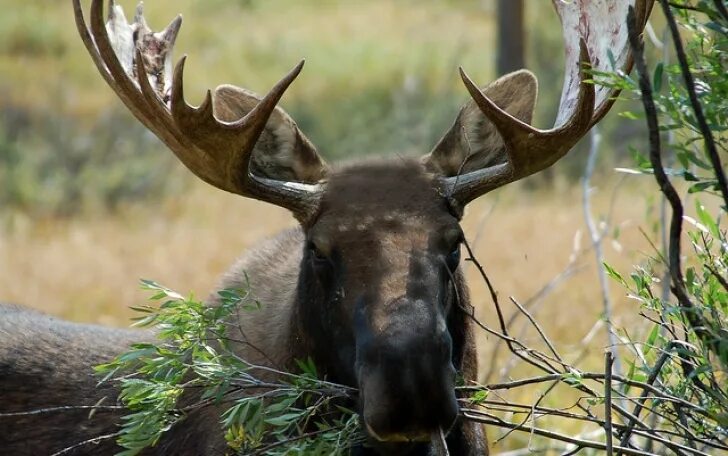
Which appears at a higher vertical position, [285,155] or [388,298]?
[285,155]

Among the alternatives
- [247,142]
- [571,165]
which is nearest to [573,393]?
[247,142]

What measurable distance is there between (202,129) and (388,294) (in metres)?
0.90

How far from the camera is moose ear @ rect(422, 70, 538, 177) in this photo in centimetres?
442

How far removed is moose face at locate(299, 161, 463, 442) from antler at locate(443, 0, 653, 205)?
0.60 feet

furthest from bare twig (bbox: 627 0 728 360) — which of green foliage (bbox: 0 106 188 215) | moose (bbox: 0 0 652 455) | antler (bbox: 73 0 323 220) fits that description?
green foliage (bbox: 0 106 188 215)

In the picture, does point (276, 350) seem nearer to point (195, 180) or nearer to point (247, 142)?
point (247, 142)

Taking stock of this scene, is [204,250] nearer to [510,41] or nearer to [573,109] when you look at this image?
[510,41]

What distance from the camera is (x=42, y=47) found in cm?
2077

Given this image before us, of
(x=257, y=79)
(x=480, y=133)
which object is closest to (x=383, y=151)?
(x=257, y=79)

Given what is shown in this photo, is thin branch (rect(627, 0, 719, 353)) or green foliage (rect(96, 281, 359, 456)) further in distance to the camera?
green foliage (rect(96, 281, 359, 456))

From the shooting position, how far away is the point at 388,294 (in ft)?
12.0

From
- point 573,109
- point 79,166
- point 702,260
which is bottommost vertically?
point 702,260

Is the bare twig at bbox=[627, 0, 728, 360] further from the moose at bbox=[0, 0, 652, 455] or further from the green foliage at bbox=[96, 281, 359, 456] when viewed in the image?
the green foliage at bbox=[96, 281, 359, 456]

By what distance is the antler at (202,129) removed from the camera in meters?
4.04
